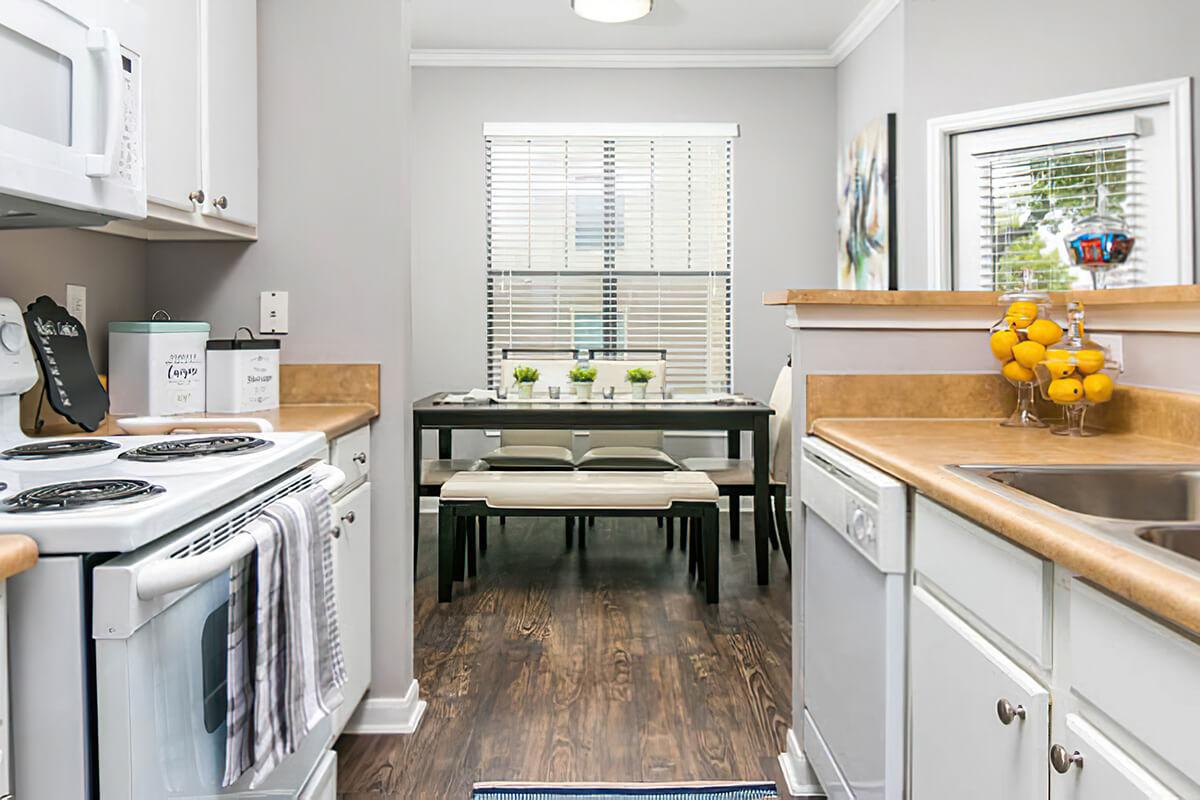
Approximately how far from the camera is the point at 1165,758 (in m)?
0.74

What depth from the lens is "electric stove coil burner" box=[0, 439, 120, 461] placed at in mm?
1482

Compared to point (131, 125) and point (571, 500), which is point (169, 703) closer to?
point (131, 125)

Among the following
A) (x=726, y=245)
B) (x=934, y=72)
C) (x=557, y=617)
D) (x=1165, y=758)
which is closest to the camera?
(x=1165, y=758)

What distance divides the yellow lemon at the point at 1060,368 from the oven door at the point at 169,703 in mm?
1574

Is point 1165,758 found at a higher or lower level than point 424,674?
higher

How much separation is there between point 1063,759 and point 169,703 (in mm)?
1009

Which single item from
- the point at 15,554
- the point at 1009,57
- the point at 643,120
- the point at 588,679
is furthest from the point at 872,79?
the point at 15,554

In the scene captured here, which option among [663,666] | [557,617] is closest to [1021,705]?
[663,666]

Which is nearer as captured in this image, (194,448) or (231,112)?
(194,448)

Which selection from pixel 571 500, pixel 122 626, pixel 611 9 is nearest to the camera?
pixel 122 626

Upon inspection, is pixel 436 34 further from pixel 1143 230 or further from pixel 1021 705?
pixel 1021 705

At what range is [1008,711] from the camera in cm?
105

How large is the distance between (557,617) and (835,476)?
1866mm

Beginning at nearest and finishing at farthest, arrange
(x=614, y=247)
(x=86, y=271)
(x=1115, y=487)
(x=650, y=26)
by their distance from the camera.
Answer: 1. (x=1115, y=487)
2. (x=86, y=271)
3. (x=650, y=26)
4. (x=614, y=247)
